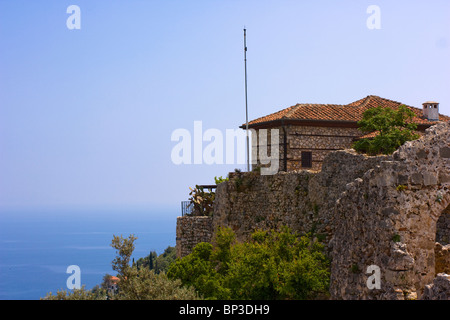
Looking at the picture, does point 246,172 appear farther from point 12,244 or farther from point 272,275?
point 12,244

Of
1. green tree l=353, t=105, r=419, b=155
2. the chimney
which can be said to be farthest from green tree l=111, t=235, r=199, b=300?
the chimney

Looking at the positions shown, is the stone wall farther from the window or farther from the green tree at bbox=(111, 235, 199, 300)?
the window

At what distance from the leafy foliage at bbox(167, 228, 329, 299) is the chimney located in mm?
14577

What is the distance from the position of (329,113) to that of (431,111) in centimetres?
613

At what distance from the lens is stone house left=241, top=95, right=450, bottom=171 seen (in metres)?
32.5

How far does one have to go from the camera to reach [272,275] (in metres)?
21.9

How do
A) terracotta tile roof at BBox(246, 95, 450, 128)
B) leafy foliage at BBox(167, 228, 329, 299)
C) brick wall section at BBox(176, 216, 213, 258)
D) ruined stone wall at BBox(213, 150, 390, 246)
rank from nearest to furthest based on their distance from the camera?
leafy foliage at BBox(167, 228, 329, 299) → ruined stone wall at BBox(213, 150, 390, 246) → terracotta tile roof at BBox(246, 95, 450, 128) → brick wall section at BBox(176, 216, 213, 258)

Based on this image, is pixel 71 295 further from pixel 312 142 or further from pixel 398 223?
pixel 312 142

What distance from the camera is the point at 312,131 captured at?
33.0 meters

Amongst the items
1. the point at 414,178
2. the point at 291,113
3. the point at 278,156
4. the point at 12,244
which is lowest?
the point at 12,244

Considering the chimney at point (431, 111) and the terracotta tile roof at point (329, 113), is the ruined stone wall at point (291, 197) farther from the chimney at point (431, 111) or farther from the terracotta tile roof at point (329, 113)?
the chimney at point (431, 111)

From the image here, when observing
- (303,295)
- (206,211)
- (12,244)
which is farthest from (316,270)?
(12,244)

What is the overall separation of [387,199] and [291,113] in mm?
Answer: 17580
